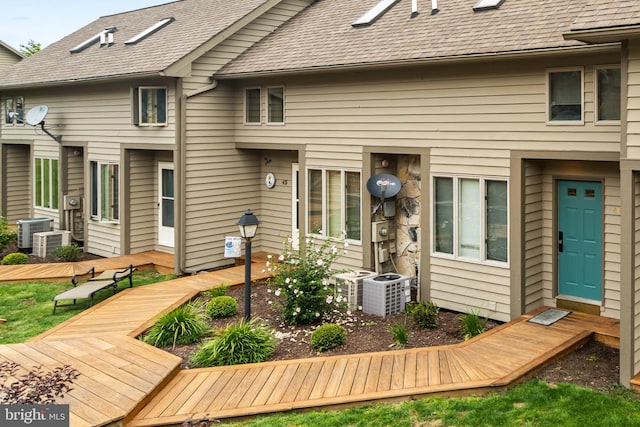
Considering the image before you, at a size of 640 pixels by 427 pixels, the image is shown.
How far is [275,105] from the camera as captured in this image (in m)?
13.6

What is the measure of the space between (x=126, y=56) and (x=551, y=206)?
10.3 m

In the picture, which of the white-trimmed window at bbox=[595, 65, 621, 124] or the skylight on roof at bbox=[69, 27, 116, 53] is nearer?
the white-trimmed window at bbox=[595, 65, 621, 124]

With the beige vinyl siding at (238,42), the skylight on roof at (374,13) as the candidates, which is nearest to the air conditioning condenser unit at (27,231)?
the beige vinyl siding at (238,42)

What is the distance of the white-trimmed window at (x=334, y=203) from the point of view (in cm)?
1222

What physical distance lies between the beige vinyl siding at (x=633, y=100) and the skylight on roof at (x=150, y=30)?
1208cm

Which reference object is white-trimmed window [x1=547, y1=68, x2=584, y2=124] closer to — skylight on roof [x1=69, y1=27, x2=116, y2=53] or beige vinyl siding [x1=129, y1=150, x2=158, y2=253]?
beige vinyl siding [x1=129, y1=150, x2=158, y2=253]

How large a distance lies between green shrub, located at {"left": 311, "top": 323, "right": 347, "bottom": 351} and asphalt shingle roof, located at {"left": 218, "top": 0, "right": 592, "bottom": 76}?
14.7 ft

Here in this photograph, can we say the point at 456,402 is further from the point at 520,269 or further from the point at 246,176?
the point at 246,176

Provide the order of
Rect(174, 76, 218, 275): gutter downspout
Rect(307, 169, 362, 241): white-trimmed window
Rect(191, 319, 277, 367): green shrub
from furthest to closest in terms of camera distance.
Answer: Rect(174, 76, 218, 275): gutter downspout
Rect(307, 169, 362, 241): white-trimmed window
Rect(191, 319, 277, 367): green shrub

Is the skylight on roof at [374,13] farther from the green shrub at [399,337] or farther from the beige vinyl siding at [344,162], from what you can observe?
the green shrub at [399,337]

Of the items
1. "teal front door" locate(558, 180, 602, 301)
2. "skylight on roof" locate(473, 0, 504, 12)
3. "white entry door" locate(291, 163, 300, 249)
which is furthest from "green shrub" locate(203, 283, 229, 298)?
"skylight on roof" locate(473, 0, 504, 12)

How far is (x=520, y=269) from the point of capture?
964 cm

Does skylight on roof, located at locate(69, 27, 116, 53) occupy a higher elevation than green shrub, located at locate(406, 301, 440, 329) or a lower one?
higher

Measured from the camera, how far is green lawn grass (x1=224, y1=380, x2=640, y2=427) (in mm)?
6410
